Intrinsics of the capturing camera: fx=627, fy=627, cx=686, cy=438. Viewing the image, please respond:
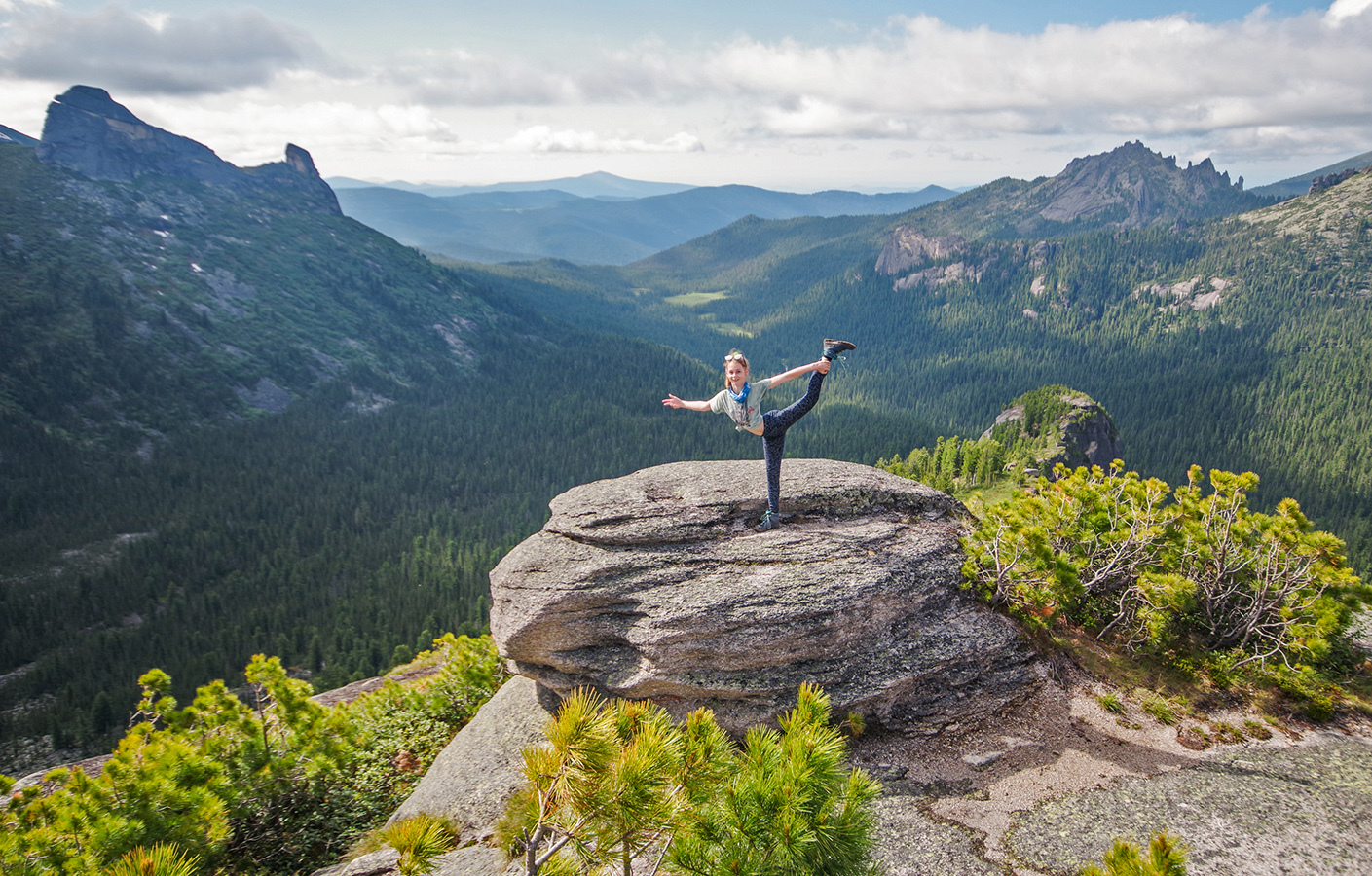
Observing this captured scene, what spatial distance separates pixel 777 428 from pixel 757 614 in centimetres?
495

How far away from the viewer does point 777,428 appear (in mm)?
17172

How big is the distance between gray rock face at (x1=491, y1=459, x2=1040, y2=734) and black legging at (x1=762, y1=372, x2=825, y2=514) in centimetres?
107

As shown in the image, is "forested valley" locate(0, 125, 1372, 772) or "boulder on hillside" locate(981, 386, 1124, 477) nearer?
"forested valley" locate(0, 125, 1372, 772)

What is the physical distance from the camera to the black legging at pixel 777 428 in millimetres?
→ 16109

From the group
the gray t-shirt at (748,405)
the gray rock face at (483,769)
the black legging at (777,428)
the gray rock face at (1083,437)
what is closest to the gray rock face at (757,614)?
the black legging at (777,428)

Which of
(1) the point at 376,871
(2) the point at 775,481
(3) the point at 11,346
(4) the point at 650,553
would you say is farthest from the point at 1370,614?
(3) the point at 11,346

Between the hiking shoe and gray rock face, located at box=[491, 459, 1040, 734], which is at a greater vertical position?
the hiking shoe

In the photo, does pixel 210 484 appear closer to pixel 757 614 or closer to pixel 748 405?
pixel 748 405

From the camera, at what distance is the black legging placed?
16.1 metres

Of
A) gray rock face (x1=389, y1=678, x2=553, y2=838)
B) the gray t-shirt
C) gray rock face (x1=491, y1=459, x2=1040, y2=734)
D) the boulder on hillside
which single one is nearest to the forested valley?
the boulder on hillside

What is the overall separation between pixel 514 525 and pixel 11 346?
134 m

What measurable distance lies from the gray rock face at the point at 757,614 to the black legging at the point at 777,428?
3.52 feet

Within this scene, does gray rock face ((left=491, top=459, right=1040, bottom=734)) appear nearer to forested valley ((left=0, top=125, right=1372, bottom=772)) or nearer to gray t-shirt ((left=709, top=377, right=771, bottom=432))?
gray t-shirt ((left=709, top=377, right=771, bottom=432))

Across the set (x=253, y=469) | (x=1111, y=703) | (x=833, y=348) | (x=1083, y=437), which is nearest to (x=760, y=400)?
(x=833, y=348)
